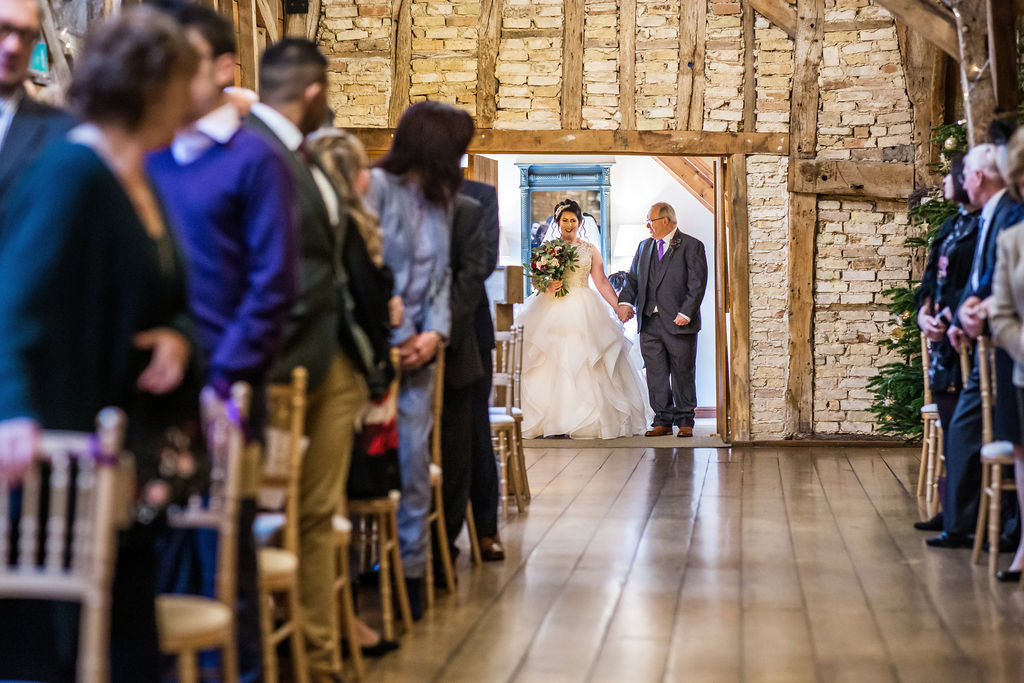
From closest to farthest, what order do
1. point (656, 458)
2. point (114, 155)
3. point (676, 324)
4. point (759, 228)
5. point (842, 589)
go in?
point (114, 155) < point (842, 589) < point (656, 458) < point (759, 228) < point (676, 324)

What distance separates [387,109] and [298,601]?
682 cm

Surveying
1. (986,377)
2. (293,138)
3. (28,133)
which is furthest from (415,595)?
(986,377)

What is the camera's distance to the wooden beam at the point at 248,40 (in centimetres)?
769

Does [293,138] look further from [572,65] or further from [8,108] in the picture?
[572,65]

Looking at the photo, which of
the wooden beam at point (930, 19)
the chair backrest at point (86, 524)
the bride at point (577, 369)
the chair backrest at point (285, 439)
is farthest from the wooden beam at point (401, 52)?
the chair backrest at point (86, 524)

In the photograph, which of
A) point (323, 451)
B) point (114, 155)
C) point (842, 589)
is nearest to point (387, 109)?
point (842, 589)

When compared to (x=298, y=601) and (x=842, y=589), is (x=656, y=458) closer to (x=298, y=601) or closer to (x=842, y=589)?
(x=842, y=589)

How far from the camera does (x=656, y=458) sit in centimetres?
834

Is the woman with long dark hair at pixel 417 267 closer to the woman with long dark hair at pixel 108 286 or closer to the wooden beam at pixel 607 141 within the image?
the woman with long dark hair at pixel 108 286

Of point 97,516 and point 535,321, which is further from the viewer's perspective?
point 535,321

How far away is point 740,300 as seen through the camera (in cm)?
912

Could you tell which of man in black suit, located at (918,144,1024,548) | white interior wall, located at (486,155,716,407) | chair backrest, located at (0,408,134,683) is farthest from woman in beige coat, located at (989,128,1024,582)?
white interior wall, located at (486,155,716,407)

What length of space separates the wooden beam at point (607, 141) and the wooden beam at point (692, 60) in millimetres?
157

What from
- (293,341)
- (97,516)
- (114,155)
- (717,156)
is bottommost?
(97,516)
